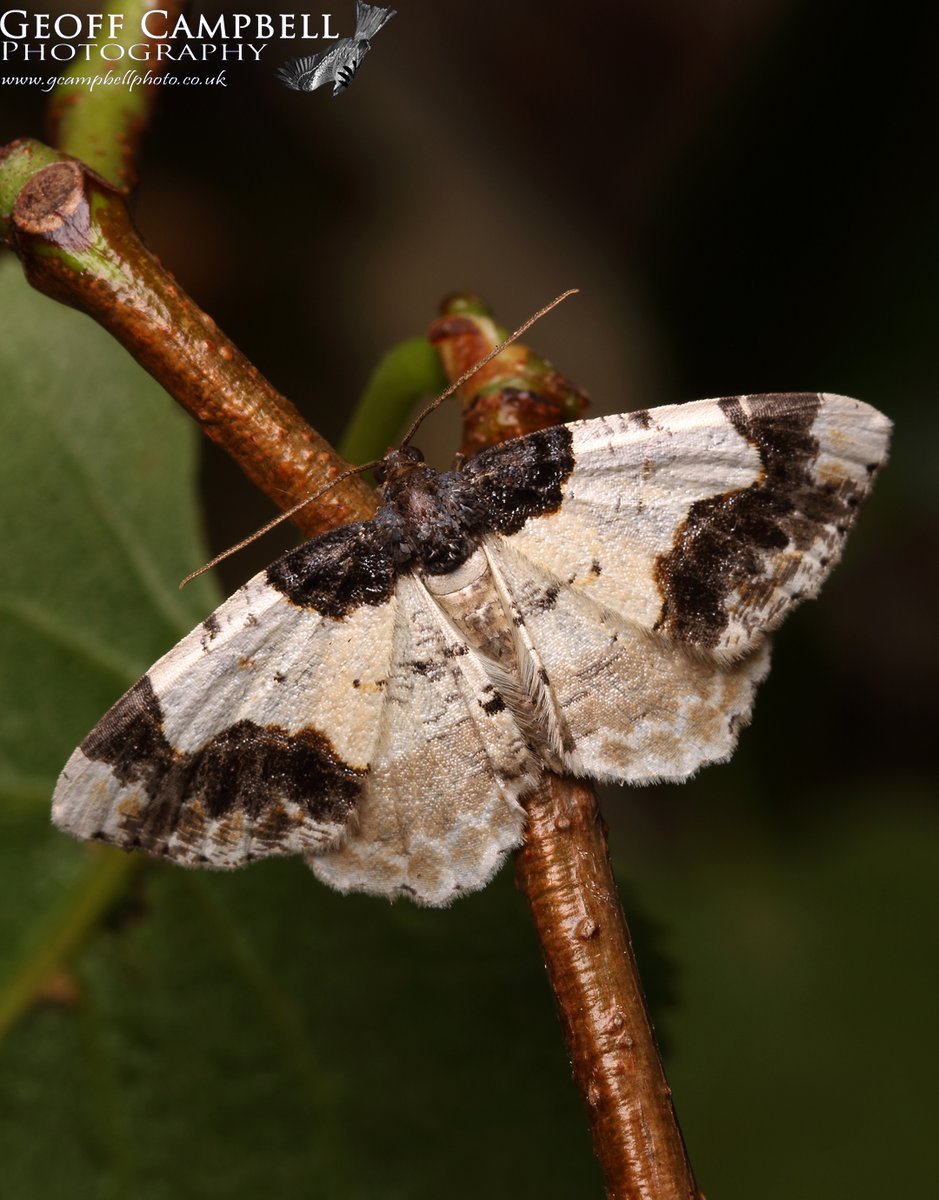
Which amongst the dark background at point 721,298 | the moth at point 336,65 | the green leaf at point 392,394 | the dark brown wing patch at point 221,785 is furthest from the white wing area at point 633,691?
the dark background at point 721,298

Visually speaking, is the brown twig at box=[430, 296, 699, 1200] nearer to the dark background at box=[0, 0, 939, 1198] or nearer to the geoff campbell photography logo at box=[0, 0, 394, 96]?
the geoff campbell photography logo at box=[0, 0, 394, 96]

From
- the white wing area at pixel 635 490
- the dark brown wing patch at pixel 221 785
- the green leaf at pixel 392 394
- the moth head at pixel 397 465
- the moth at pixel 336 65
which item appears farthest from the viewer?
the moth at pixel 336 65

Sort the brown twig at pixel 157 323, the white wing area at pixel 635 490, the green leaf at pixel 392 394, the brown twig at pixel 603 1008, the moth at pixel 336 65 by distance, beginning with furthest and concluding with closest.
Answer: the moth at pixel 336 65, the green leaf at pixel 392 394, the white wing area at pixel 635 490, the brown twig at pixel 157 323, the brown twig at pixel 603 1008

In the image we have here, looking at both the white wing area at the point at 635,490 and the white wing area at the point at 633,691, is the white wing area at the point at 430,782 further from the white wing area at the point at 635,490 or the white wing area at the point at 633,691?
the white wing area at the point at 635,490

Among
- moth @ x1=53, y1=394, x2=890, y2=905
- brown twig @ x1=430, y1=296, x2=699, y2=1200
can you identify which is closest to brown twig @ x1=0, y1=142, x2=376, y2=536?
moth @ x1=53, y1=394, x2=890, y2=905

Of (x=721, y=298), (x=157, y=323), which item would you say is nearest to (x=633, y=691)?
(x=157, y=323)

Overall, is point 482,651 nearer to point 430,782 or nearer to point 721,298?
point 430,782

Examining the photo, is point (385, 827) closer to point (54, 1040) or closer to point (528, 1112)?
point (528, 1112)
